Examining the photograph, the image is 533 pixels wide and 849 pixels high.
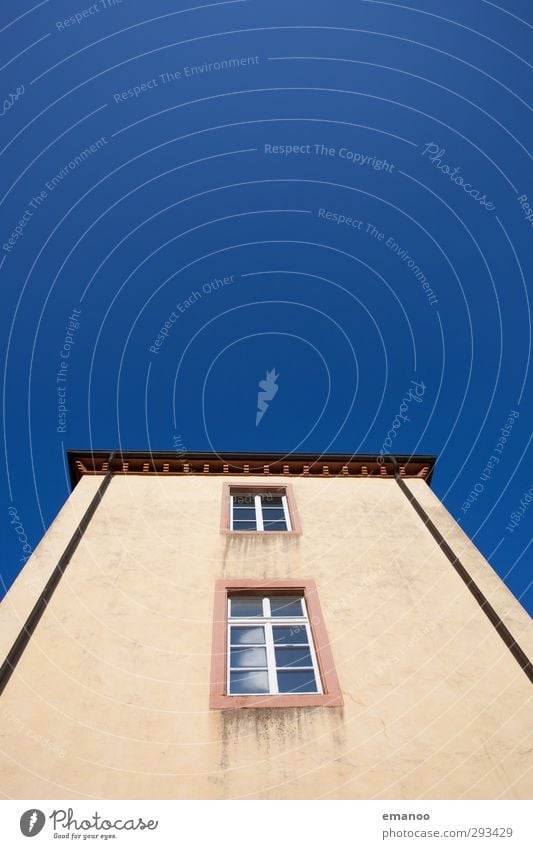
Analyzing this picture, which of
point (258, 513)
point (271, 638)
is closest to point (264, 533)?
point (258, 513)

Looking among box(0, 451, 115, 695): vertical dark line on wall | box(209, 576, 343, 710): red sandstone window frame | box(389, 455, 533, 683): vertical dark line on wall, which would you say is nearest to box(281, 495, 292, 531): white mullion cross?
box(209, 576, 343, 710): red sandstone window frame

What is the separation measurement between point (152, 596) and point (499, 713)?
653 cm

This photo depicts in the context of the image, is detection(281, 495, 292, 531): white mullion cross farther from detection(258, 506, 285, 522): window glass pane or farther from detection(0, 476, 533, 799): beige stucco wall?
detection(0, 476, 533, 799): beige stucco wall

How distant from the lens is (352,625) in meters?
9.50

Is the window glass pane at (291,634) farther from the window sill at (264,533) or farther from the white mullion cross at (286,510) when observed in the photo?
the white mullion cross at (286,510)

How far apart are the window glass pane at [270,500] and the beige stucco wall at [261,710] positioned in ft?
7.20

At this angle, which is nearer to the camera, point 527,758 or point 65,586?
point 527,758

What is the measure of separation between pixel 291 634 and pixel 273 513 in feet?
15.9

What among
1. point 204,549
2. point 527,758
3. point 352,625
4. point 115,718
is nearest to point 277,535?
point 204,549

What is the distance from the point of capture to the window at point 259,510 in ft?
43.0

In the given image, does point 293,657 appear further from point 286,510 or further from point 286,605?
point 286,510

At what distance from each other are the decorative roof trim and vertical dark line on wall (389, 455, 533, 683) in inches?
65.3
